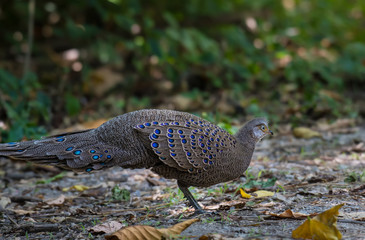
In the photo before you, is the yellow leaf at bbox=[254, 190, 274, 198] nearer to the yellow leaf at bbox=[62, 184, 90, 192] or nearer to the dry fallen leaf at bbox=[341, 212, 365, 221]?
the dry fallen leaf at bbox=[341, 212, 365, 221]

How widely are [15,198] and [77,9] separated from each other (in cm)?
487

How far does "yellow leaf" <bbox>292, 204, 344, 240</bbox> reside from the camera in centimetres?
292

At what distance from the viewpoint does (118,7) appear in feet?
25.4

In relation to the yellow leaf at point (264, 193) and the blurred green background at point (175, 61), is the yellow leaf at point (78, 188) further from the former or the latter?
the blurred green background at point (175, 61)

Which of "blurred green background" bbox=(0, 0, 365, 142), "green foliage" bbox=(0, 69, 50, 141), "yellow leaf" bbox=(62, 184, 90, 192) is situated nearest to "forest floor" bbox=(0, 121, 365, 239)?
"yellow leaf" bbox=(62, 184, 90, 192)

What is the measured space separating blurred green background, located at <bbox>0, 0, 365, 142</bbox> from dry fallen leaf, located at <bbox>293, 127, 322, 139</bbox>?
2.40ft

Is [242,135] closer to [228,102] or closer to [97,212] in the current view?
[97,212]

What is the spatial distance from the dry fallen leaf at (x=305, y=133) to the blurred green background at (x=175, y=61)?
73 centimetres

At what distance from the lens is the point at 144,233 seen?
10.3ft

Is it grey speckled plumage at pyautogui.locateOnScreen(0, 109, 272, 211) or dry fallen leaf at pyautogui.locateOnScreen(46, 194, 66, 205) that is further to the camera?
dry fallen leaf at pyautogui.locateOnScreen(46, 194, 66, 205)

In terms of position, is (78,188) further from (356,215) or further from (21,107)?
(356,215)

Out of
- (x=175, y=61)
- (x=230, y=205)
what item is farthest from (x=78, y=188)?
(x=175, y=61)

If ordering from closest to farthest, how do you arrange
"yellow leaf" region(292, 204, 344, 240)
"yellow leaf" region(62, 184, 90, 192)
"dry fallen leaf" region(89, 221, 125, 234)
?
"yellow leaf" region(292, 204, 344, 240) → "dry fallen leaf" region(89, 221, 125, 234) → "yellow leaf" region(62, 184, 90, 192)

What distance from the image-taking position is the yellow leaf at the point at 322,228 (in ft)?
9.59
